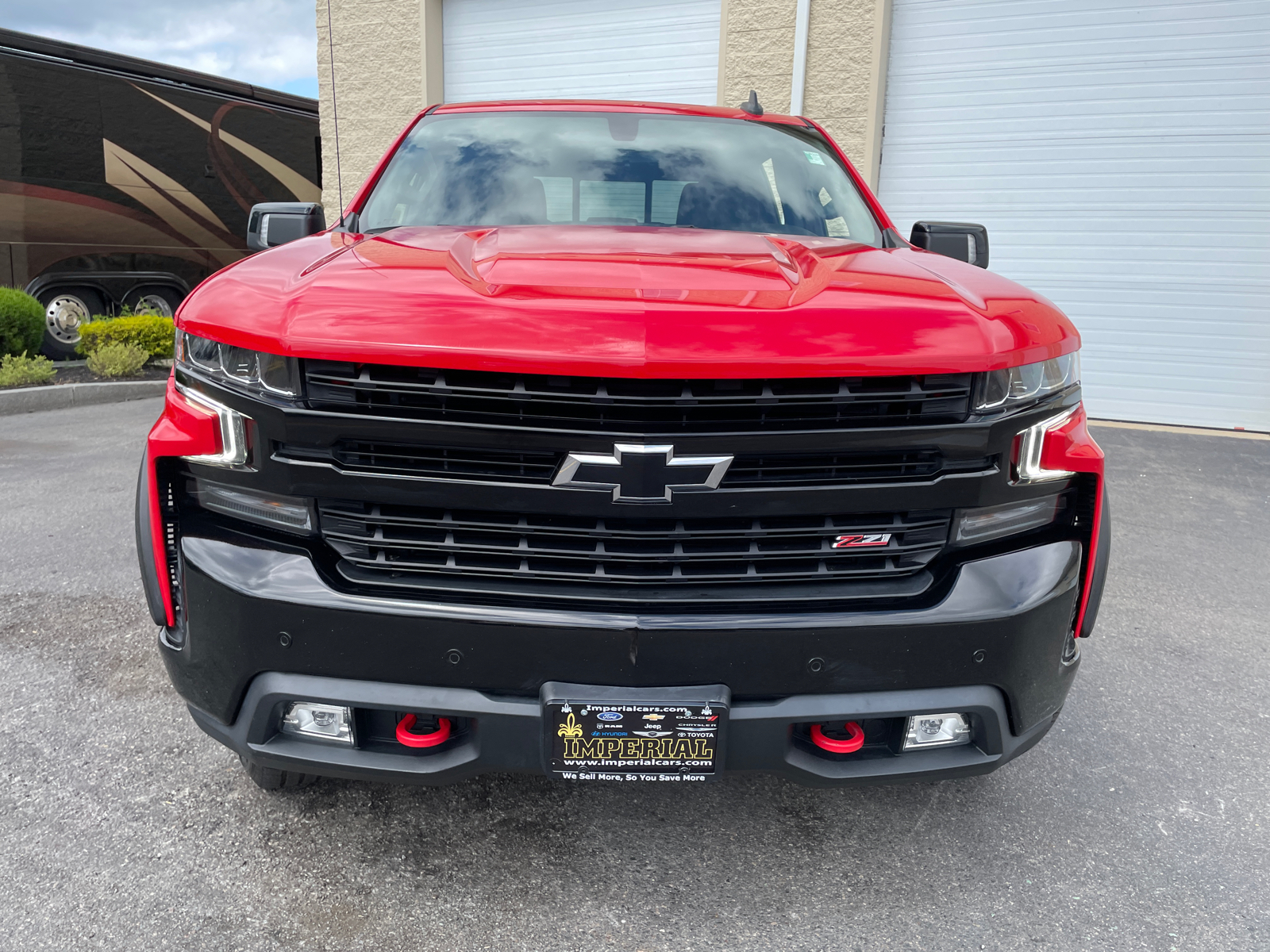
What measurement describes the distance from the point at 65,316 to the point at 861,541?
1085 centimetres

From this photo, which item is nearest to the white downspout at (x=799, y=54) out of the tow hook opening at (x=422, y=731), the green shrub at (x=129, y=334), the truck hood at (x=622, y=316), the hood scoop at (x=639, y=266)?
the green shrub at (x=129, y=334)

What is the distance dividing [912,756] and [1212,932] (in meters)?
0.82

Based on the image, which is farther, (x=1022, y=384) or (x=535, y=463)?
(x=1022, y=384)

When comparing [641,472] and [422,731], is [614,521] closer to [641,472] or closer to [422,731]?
[641,472]

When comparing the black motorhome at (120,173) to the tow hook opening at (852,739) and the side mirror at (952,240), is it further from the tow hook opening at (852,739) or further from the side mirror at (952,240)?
the tow hook opening at (852,739)

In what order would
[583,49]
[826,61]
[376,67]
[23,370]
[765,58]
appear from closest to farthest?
1. [23,370]
2. [826,61]
3. [765,58]
4. [583,49]
5. [376,67]

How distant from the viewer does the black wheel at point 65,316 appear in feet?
32.2

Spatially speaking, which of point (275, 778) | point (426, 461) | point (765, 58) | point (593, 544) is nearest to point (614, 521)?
point (593, 544)

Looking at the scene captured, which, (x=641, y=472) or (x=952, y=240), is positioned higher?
(x=952, y=240)

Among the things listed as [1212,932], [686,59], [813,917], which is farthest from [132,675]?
[686,59]

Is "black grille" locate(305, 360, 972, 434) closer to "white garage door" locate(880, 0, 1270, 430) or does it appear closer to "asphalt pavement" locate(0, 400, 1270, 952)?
"asphalt pavement" locate(0, 400, 1270, 952)

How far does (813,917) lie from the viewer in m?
1.96

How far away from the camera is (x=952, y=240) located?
3021mm

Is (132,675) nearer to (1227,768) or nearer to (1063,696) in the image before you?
(1063,696)
